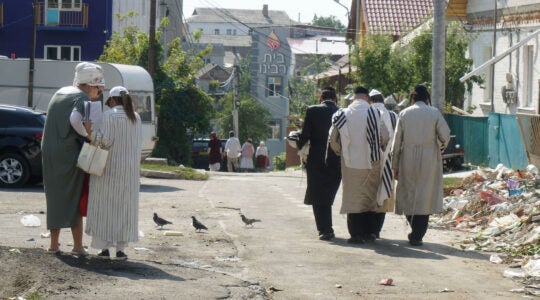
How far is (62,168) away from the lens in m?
10.1

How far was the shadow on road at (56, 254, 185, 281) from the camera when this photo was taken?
30.7 ft

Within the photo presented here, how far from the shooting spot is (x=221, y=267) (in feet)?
34.4

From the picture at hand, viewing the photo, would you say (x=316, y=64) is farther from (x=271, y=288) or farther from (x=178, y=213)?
(x=271, y=288)

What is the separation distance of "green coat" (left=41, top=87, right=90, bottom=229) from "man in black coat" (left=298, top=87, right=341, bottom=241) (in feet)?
12.4

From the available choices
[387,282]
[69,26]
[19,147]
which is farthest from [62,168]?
[69,26]

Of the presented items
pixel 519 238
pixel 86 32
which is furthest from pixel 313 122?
pixel 86 32

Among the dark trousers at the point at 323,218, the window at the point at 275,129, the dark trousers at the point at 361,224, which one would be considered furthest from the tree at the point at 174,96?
the window at the point at 275,129

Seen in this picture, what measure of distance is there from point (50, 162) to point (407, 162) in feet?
14.9

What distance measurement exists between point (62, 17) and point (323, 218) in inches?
1680

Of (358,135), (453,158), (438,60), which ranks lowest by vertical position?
(453,158)

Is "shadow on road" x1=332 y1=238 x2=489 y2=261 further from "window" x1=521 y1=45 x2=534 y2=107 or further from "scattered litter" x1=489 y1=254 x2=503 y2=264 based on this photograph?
"window" x1=521 y1=45 x2=534 y2=107

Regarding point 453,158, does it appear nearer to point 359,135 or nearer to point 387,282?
point 359,135

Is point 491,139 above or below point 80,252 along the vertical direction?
above

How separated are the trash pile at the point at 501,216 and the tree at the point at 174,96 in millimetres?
23361
